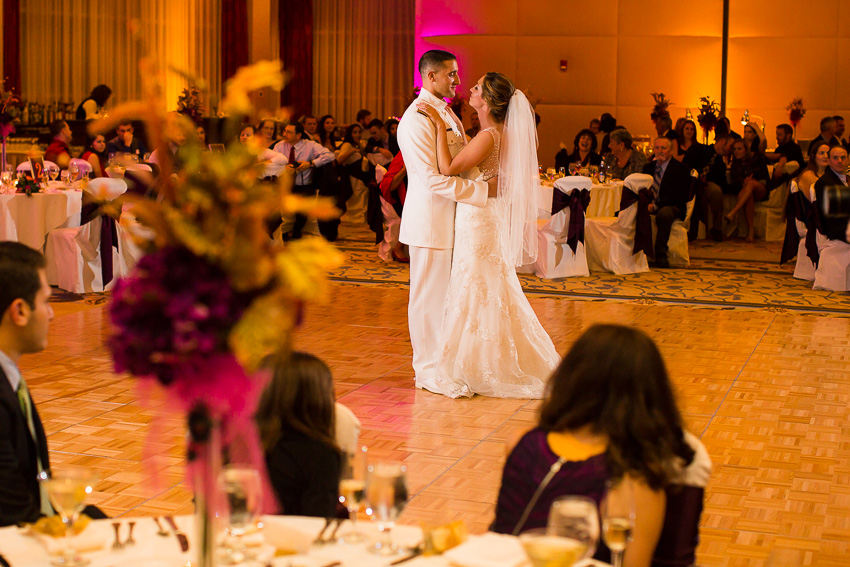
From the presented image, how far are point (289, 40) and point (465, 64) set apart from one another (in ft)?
10.4

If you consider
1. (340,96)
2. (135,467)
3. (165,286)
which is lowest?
(135,467)

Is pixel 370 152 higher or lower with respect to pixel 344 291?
higher

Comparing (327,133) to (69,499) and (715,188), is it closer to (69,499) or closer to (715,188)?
(715,188)

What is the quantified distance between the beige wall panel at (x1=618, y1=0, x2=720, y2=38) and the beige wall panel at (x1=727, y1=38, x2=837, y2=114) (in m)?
0.47

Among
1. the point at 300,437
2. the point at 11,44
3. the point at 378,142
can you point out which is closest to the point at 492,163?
the point at 300,437

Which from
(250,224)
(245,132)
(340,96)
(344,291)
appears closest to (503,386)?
(344,291)

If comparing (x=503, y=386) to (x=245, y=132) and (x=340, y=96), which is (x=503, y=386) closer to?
(x=245, y=132)

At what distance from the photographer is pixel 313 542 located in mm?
1851

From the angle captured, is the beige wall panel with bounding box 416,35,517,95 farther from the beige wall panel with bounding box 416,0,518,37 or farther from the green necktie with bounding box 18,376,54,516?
the green necktie with bounding box 18,376,54,516

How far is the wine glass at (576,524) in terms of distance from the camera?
1.61 m

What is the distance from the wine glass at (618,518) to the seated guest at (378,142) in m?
10.8

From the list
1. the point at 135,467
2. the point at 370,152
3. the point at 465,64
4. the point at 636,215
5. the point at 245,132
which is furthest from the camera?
the point at 465,64

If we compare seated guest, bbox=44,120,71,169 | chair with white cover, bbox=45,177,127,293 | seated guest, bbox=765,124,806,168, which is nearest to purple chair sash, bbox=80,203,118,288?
chair with white cover, bbox=45,177,127,293

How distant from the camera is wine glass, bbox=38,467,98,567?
1.75 m
